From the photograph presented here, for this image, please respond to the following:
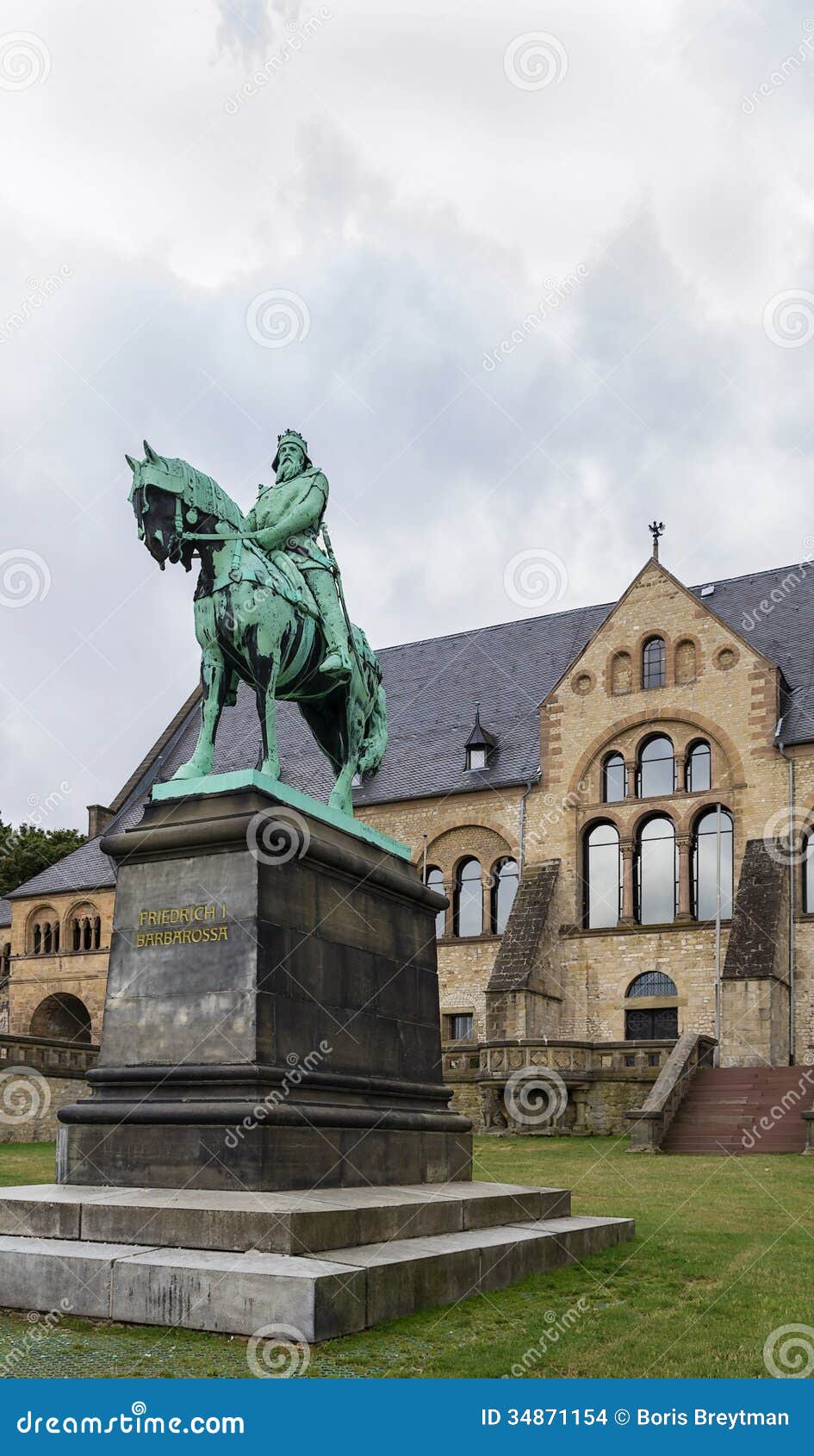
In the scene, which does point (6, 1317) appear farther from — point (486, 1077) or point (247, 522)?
point (486, 1077)

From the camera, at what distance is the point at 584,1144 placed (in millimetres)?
25984

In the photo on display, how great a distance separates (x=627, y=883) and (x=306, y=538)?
26.6m

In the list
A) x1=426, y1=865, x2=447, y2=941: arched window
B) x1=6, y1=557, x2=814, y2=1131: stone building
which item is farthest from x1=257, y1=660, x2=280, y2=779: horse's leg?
x1=426, y1=865, x2=447, y2=941: arched window

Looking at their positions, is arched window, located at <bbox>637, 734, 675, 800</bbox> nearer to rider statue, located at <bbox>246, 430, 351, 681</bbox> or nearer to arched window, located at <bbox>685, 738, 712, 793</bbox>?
arched window, located at <bbox>685, 738, 712, 793</bbox>

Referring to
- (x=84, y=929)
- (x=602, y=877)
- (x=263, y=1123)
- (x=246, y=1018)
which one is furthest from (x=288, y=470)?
(x=84, y=929)

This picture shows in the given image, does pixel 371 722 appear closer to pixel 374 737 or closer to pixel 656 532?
pixel 374 737

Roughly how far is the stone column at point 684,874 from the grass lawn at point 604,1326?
70.8 feet

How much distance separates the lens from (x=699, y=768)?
37.4 metres

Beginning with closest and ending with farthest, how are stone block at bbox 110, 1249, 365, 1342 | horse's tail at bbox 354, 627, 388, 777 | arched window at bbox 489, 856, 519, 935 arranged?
stone block at bbox 110, 1249, 365, 1342 < horse's tail at bbox 354, 627, 388, 777 < arched window at bbox 489, 856, 519, 935

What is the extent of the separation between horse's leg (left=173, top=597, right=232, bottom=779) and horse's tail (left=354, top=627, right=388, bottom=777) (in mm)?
1931

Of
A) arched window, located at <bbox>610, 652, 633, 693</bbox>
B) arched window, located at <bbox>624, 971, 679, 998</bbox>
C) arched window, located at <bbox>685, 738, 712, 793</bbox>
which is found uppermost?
arched window, located at <bbox>610, 652, 633, 693</bbox>

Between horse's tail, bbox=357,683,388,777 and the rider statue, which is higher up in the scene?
the rider statue

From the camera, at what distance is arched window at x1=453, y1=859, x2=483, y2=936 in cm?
4059

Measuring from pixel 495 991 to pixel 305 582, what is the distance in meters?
24.6
